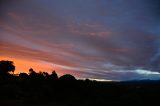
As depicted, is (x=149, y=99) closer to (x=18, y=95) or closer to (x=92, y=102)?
(x=92, y=102)

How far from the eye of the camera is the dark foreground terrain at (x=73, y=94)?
98.3 feet

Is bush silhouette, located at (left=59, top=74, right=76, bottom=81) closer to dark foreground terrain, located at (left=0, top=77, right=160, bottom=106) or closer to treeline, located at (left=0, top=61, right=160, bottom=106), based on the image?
treeline, located at (left=0, top=61, right=160, bottom=106)

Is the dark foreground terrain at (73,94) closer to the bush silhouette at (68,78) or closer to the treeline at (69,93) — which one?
the treeline at (69,93)

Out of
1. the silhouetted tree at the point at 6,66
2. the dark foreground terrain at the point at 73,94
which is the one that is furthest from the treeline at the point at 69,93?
the silhouetted tree at the point at 6,66

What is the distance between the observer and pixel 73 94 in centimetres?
3747

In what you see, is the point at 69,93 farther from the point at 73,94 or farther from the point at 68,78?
the point at 68,78

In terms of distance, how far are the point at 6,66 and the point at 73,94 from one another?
30637 mm

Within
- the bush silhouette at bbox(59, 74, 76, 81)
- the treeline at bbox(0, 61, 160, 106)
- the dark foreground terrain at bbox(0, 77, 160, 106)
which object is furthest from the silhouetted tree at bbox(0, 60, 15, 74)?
the bush silhouette at bbox(59, 74, 76, 81)

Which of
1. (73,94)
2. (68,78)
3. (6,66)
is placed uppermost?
(6,66)

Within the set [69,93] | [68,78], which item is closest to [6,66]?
[68,78]

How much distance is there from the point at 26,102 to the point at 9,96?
780 cm

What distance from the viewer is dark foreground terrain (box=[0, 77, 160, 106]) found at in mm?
29947

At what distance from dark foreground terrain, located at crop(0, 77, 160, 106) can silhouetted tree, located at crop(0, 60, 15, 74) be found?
1081 centimetres

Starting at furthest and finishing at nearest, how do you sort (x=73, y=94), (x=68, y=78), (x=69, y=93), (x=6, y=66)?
1. (x=6, y=66)
2. (x=68, y=78)
3. (x=69, y=93)
4. (x=73, y=94)
